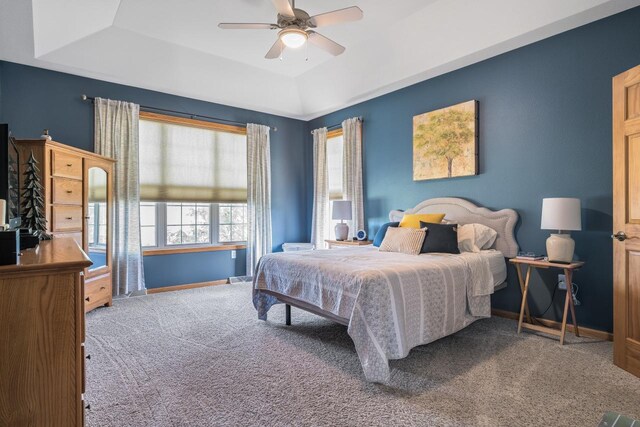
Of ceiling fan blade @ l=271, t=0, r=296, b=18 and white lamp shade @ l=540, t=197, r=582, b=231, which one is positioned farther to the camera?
white lamp shade @ l=540, t=197, r=582, b=231

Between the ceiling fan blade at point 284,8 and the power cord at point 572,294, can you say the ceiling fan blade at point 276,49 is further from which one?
the power cord at point 572,294

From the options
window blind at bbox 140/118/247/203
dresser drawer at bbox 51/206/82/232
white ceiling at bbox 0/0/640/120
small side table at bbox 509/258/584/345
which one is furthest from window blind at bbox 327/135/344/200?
dresser drawer at bbox 51/206/82/232

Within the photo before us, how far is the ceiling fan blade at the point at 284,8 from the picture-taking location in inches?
109

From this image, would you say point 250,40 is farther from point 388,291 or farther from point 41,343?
point 41,343

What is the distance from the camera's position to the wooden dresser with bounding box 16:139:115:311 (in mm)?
3410

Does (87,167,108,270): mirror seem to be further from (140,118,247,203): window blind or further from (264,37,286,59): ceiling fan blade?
(264,37,286,59): ceiling fan blade

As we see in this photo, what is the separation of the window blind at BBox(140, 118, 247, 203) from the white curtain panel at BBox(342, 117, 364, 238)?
5.52 feet

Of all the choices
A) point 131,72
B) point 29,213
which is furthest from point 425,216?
point 131,72

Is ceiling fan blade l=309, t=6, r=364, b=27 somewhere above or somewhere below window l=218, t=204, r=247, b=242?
above

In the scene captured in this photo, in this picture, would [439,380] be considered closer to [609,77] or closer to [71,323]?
[71,323]

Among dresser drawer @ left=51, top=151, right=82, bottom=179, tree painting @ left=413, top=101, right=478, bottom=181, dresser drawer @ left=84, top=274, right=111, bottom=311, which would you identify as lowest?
dresser drawer @ left=84, top=274, right=111, bottom=311

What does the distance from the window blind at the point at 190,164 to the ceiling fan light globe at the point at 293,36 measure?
2677mm

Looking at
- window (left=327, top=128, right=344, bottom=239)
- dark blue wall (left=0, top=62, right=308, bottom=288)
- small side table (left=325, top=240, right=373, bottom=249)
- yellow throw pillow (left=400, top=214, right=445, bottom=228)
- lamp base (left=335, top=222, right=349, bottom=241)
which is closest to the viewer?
yellow throw pillow (left=400, top=214, right=445, bottom=228)

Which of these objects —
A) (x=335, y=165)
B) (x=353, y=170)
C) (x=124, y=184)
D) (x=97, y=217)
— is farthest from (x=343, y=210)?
(x=97, y=217)
